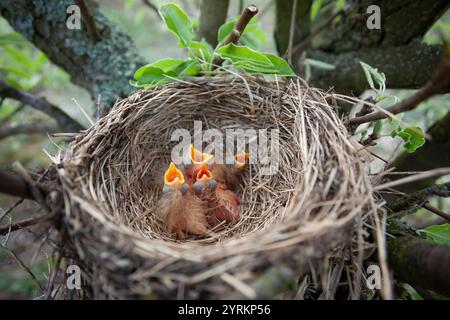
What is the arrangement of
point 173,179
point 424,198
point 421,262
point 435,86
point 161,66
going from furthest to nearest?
point 173,179, point 161,66, point 424,198, point 421,262, point 435,86

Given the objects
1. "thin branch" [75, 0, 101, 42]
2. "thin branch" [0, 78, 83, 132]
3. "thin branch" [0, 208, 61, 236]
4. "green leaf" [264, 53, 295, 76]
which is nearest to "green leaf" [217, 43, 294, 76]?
"green leaf" [264, 53, 295, 76]

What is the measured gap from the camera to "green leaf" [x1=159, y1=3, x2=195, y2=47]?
49.9 inches

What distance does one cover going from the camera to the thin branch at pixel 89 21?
4.38 feet

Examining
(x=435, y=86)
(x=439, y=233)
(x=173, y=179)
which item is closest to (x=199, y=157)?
(x=173, y=179)

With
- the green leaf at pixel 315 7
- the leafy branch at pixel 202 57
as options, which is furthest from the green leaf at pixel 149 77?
the green leaf at pixel 315 7

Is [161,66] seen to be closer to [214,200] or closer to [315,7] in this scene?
[214,200]

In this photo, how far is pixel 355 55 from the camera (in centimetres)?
158

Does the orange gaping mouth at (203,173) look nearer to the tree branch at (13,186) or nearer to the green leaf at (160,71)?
the green leaf at (160,71)

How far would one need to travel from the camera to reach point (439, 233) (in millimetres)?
1047

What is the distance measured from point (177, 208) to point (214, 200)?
0.16 metres

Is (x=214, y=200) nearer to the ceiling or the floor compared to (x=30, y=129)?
nearer to the floor

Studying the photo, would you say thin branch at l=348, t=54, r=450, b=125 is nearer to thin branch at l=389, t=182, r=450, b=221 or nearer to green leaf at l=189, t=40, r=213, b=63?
thin branch at l=389, t=182, r=450, b=221
